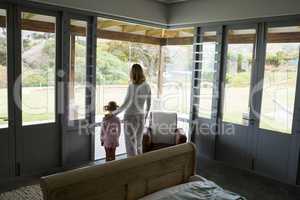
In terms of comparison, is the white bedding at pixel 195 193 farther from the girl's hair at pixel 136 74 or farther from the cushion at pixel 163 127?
the cushion at pixel 163 127

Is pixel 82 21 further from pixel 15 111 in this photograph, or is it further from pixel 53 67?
pixel 15 111

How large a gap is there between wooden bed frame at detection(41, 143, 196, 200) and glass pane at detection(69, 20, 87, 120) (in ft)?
7.24

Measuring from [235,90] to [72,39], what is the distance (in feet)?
8.78

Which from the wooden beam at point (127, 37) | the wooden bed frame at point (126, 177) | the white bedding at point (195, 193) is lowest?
the white bedding at point (195, 193)

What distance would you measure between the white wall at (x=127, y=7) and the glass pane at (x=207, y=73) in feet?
3.06

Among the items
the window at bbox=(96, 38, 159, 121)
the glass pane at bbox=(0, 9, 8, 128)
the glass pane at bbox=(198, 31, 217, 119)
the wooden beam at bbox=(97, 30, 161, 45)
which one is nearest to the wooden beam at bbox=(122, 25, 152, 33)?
the wooden beam at bbox=(97, 30, 161, 45)

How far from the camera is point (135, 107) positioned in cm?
399

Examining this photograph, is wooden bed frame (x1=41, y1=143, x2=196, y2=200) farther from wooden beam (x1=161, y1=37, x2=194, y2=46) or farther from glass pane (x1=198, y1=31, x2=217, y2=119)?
wooden beam (x1=161, y1=37, x2=194, y2=46)

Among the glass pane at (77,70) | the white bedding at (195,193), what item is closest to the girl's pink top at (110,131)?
the glass pane at (77,70)

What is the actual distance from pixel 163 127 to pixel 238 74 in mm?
1495

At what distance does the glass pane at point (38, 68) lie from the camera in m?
3.74

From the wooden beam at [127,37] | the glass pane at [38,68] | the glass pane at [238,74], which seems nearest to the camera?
the glass pane at [38,68]

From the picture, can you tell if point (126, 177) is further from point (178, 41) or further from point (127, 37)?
point (178, 41)

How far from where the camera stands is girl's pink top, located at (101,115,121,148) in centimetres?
402
